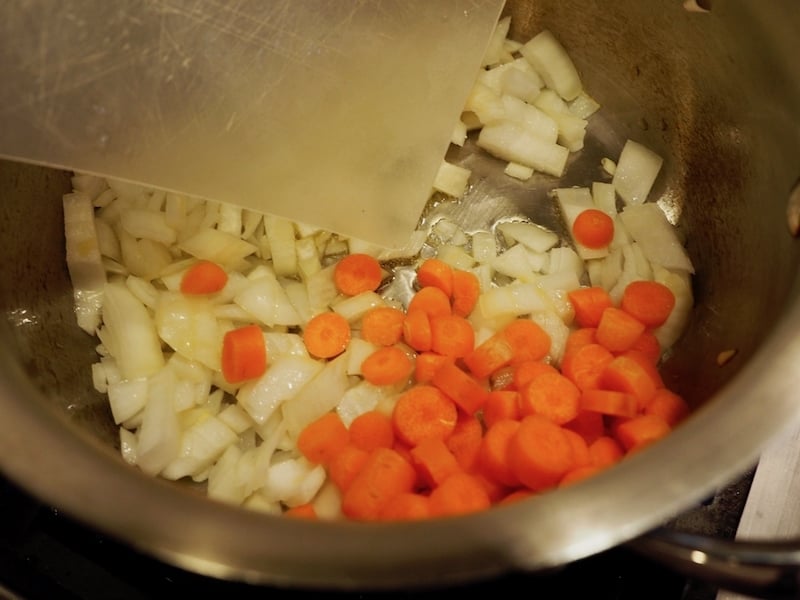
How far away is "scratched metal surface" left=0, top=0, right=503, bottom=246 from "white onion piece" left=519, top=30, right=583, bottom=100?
24 centimetres

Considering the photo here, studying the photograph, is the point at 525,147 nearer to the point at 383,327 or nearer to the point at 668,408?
the point at 383,327

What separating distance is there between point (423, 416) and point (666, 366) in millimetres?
538

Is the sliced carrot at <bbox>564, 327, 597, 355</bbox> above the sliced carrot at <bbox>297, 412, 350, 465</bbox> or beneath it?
above

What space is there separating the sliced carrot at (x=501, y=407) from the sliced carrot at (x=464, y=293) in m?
0.25

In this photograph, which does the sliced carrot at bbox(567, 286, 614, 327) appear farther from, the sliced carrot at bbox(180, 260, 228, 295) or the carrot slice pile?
the sliced carrot at bbox(180, 260, 228, 295)

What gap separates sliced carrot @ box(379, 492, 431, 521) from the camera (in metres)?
1.20

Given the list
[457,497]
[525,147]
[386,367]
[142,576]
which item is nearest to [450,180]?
[525,147]

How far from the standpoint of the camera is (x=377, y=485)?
1.27 metres

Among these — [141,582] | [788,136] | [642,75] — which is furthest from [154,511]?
[642,75]

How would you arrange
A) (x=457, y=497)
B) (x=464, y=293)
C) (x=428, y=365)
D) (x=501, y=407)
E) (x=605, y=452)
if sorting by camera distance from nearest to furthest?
(x=457, y=497) → (x=605, y=452) → (x=501, y=407) → (x=428, y=365) → (x=464, y=293)

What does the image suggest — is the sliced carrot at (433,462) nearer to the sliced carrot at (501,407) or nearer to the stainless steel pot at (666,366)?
the sliced carrot at (501,407)

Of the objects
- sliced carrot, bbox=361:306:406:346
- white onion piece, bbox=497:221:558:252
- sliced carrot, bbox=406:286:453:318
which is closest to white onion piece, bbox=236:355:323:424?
sliced carrot, bbox=361:306:406:346

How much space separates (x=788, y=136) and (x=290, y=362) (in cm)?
105

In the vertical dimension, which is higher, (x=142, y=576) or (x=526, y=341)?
(x=526, y=341)
